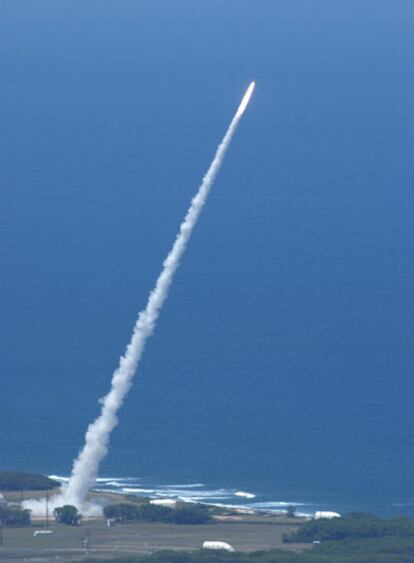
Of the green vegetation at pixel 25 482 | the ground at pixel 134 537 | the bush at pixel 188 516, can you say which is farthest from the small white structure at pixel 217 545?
the green vegetation at pixel 25 482

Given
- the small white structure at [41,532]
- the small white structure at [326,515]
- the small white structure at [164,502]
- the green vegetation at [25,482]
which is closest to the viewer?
the small white structure at [41,532]

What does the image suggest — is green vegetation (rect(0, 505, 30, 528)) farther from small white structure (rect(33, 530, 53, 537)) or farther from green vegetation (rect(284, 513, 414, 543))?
green vegetation (rect(284, 513, 414, 543))

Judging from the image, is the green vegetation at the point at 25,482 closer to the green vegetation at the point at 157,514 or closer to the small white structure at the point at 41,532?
the green vegetation at the point at 157,514

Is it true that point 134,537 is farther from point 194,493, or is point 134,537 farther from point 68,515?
point 194,493

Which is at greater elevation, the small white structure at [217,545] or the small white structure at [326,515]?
the small white structure at [326,515]

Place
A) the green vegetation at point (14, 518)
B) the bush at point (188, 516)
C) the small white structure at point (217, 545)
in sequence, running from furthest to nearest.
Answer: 1. the bush at point (188, 516)
2. the green vegetation at point (14, 518)
3. the small white structure at point (217, 545)

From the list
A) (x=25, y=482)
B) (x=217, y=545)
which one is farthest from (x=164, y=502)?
(x=217, y=545)
